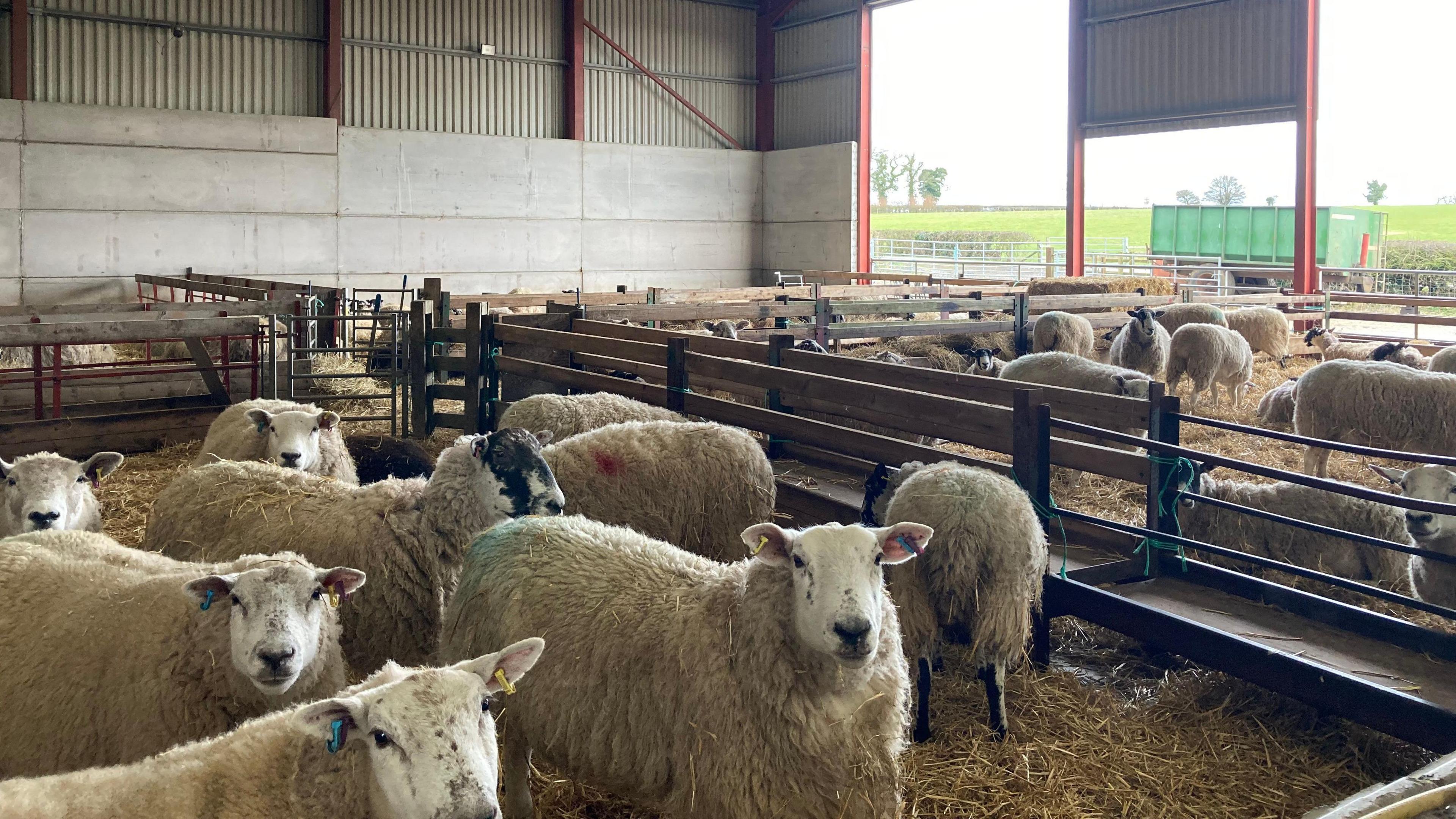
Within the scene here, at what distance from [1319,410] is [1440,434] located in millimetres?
856

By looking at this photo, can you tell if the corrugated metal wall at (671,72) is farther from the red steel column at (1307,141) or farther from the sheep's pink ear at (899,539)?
the sheep's pink ear at (899,539)

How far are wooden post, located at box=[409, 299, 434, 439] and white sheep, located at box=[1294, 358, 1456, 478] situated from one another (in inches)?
300

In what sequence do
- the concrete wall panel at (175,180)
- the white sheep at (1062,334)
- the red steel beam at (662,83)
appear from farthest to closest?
the red steel beam at (662,83) → the concrete wall panel at (175,180) → the white sheep at (1062,334)

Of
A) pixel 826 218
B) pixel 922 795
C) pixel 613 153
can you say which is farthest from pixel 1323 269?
pixel 922 795

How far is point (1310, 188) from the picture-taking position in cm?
1808

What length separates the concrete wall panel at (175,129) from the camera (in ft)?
60.5

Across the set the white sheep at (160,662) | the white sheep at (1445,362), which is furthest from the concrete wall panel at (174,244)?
the white sheep at (1445,362)

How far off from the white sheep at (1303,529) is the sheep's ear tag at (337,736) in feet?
15.1

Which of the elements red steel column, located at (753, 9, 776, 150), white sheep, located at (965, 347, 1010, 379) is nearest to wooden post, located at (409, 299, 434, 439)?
white sheep, located at (965, 347, 1010, 379)

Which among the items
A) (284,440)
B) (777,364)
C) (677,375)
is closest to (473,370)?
(677,375)

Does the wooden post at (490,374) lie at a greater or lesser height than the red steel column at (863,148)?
lesser

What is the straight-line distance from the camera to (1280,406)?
9898 millimetres

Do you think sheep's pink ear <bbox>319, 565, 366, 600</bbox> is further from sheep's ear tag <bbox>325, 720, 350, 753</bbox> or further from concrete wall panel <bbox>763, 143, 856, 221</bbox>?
concrete wall panel <bbox>763, 143, 856, 221</bbox>

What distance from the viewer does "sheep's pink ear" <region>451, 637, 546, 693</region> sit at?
2670mm
